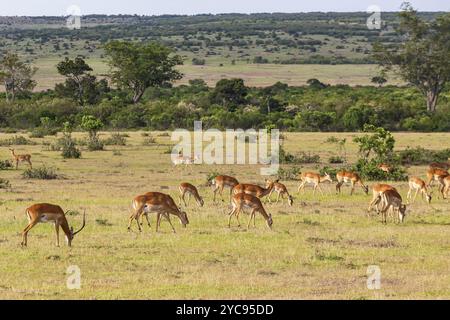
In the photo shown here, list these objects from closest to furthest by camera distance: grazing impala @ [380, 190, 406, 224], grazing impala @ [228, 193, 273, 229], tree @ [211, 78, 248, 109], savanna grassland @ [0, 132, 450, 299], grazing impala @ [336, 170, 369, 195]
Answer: savanna grassland @ [0, 132, 450, 299] → grazing impala @ [228, 193, 273, 229] → grazing impala @ [380, 190, 406, 224] → grazing impala @ [336, 170, 369, 195] → tree @ [211, 78, 248, 109]

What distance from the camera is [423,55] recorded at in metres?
66.8

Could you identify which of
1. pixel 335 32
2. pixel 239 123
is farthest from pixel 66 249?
pixel 335 32

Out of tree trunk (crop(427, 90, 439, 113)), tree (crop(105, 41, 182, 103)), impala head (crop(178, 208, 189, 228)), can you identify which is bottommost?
tree trunk (crop(427, 90, 439, 113))

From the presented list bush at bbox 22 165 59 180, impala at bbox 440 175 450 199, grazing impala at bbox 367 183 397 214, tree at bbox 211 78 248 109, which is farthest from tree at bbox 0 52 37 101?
grazing impala at bbox 367 183 397 214

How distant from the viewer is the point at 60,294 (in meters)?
11.3

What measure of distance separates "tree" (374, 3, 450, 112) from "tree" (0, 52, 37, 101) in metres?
27.9

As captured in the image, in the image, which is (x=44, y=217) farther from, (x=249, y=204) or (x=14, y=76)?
(x=14, y=76)

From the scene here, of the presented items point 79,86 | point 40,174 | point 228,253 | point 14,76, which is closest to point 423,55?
point 79,86

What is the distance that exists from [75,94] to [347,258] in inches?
2450

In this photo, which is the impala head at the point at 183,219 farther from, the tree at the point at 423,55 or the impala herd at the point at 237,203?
the tree at the point at 423,55

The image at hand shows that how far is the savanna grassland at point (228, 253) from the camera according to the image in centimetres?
1173

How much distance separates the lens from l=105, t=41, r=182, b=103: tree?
2933 inches

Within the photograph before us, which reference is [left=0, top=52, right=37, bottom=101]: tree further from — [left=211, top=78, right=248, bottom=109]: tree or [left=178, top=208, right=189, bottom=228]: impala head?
[left=178, top=208, right=189, bottom=228]: impala head

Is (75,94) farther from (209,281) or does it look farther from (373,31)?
(373,31)
